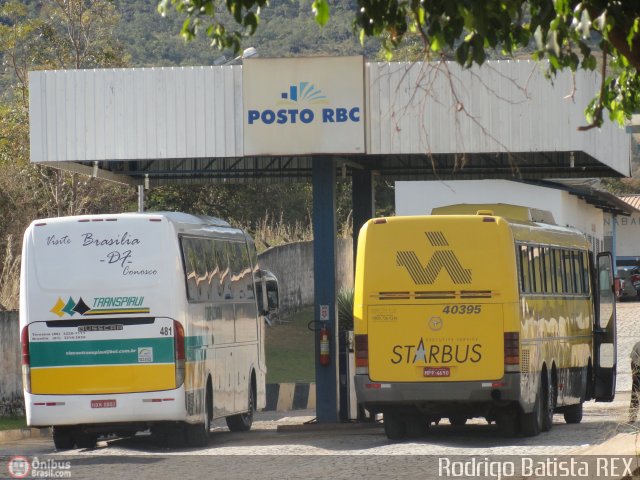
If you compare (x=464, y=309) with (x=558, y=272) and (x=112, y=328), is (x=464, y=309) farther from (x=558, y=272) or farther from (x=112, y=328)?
(x=112, y=328)

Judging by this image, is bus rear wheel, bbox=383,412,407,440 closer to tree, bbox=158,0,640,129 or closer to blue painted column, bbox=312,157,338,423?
blue painted column, bbox=312,157,338,423

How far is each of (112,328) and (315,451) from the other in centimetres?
311

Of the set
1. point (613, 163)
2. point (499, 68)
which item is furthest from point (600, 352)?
point (499, 68)

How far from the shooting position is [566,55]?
979 centimetres

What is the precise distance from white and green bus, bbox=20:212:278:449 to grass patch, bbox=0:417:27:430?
3.21 m

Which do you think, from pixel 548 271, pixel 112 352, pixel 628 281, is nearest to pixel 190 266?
pixel 112 352

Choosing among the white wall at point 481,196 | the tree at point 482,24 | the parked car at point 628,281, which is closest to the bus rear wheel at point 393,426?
the tree at point 482,24

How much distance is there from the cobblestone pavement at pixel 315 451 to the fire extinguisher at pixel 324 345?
3.58 ft

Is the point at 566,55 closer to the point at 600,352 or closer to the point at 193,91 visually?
the point at 193,91

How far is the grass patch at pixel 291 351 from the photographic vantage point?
32.4 metres

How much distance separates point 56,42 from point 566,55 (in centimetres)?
2920

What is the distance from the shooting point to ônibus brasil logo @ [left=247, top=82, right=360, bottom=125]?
67.4 ft

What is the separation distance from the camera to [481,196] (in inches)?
1817

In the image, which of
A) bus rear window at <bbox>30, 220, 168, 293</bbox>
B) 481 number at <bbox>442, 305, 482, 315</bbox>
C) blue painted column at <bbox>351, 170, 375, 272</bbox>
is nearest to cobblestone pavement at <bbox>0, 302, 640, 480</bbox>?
481 number at <bbox>442, 305, 482, 315</bbox>
